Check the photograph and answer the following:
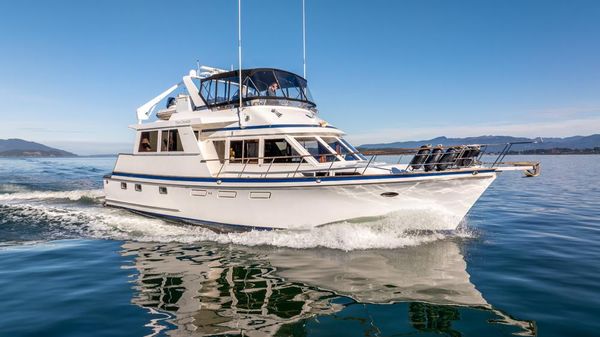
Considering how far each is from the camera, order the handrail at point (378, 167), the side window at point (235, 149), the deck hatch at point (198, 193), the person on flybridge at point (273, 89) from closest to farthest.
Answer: the handrail at point (378, 167), the deck hatch at point (198, 193), the side window at point (235, 149), the person on flybridge at point (273, 89)

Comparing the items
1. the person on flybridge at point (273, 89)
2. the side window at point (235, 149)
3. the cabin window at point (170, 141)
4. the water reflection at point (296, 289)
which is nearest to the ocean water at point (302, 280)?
the water reflection at point (296, 289)

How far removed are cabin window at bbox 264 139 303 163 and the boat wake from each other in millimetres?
2178

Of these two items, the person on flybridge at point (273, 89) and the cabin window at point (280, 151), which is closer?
the cabin window at point (280, 151)

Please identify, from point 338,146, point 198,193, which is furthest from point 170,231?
point 338,146

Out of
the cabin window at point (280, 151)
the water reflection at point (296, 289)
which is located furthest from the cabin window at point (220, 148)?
the water reflection at point (296, 289)

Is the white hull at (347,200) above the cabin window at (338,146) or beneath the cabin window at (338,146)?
beneath

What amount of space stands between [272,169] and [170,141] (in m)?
4.48

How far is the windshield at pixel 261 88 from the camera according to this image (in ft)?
39.4

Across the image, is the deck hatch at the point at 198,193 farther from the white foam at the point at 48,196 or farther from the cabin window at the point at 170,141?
the white foam at the point at 48,196

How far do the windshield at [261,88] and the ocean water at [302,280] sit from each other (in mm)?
4572

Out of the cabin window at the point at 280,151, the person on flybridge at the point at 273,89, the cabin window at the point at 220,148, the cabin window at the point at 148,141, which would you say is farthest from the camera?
the cabin window at the point at 148,141

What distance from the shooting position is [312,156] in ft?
33.2

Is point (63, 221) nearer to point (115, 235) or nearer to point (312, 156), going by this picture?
point (115, 235)

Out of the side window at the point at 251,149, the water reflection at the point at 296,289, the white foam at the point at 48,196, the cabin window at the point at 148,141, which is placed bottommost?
the water reflection at the point at 296,289
